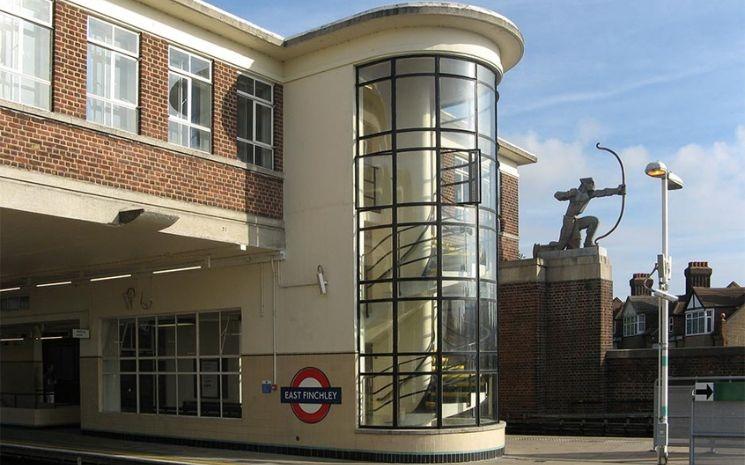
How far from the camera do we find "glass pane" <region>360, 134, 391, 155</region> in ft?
58.3

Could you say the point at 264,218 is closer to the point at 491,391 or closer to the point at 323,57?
the point at 323,57

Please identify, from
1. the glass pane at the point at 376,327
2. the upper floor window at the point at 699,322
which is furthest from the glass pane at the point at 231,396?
the upper floor window at the point at 699,322

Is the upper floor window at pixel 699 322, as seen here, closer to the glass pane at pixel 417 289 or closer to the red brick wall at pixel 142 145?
the glass pane at pixel 417 289

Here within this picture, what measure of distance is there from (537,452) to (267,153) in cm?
835

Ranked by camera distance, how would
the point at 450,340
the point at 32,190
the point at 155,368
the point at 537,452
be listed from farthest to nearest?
the point at 155,368
the point at 537,452
the point at 450,340
the point at 32,190

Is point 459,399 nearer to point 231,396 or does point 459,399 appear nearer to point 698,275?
point 231,396

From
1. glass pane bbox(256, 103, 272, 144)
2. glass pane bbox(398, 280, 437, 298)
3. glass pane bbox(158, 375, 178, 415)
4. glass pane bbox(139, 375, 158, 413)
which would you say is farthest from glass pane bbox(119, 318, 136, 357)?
glass pane bbox(398, 280, 437, 298)

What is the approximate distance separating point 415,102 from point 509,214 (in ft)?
41.3

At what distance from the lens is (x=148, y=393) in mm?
21641

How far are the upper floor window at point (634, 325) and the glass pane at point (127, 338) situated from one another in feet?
141

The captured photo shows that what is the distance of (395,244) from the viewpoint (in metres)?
17.5

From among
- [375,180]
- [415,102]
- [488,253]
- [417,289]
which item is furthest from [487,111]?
[417,289]

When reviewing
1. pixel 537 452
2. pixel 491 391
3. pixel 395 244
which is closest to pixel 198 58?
pixel 395 244

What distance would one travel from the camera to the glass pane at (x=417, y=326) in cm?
1711
